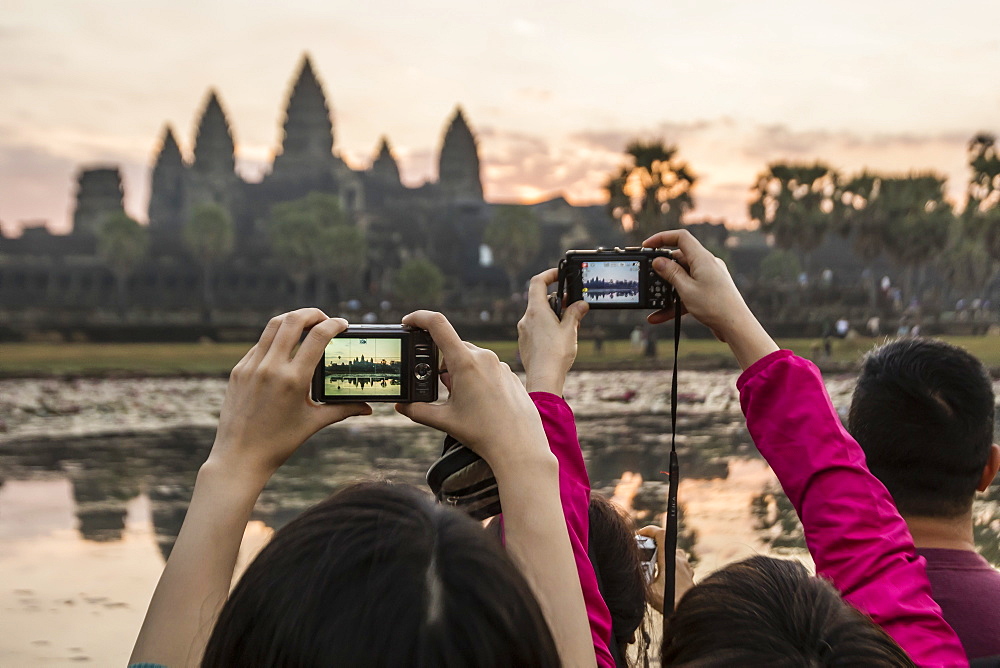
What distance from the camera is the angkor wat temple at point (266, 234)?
137 feet

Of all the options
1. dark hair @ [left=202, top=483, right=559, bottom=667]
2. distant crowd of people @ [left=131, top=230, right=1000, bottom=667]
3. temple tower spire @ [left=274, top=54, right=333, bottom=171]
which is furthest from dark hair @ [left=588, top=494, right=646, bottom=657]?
temple tower spire @ [left=274, top=54, right=333, bottom=171]

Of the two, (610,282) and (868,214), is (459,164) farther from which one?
(610,282)

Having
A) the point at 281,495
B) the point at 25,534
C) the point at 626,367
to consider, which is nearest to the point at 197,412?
the point at 281,495

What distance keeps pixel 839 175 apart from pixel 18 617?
30.5 meters

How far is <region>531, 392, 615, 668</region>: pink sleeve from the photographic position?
1.39m

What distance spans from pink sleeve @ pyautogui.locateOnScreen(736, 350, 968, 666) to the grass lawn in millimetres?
18736

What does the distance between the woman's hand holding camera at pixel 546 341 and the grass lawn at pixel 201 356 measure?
18.7 metres

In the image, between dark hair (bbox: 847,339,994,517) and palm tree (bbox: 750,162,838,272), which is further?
palm tree (bbox: 750,162,838,272)

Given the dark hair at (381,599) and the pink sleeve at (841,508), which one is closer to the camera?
the dark hair at (381,599)

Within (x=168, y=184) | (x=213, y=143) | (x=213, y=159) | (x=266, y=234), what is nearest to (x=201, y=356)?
(x=266, y=234)

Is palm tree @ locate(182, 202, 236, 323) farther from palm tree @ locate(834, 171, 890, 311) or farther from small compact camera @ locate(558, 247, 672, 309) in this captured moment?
small compact camera @ locate(558, 247, 672, 309)

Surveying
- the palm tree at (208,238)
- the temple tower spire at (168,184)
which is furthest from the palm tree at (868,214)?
the temple tower spire at (168,184)

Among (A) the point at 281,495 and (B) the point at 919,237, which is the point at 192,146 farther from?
(A) the point at 281,495

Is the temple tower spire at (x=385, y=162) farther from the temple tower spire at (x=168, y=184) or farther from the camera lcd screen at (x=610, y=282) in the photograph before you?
the camera lcd screen at (x=610, y=282)
